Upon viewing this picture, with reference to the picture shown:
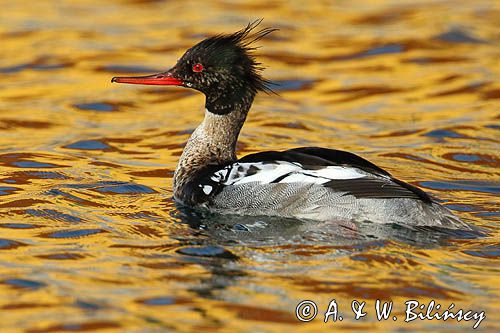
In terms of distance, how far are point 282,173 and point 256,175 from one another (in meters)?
0.22

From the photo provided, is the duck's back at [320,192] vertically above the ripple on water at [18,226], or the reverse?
the duck's back at [320,192]

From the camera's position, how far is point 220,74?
8.65 m

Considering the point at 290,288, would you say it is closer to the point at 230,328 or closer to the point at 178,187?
the point at 230,328

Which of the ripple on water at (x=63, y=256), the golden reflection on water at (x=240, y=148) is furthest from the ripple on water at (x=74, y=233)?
the ripple on water at (x=63, y=256)

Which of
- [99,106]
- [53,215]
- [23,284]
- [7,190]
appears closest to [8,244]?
[53,215]

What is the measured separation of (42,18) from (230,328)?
10748 millimetres

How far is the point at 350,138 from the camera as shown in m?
11.6

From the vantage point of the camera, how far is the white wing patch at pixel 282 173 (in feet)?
25.4

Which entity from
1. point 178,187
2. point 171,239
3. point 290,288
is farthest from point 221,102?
point 290,288

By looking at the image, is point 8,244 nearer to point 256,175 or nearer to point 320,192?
point 256,175

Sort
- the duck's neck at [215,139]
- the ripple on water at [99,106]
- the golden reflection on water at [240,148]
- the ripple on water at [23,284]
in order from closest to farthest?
the golden reflection on water at [240,148], the ripple on water at [23,284], the duck's neck at [215,139], the ripple on water at [99,106]

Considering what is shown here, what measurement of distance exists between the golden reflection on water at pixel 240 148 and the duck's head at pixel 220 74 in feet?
3.20

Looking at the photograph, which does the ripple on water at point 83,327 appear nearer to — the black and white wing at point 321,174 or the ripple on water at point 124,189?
the black and white wing at point 321,174

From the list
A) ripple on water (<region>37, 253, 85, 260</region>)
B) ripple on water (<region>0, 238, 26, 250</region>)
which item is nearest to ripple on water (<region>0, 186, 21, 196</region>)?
ripple on water (<region>0, 238, 26, 250</region>)
